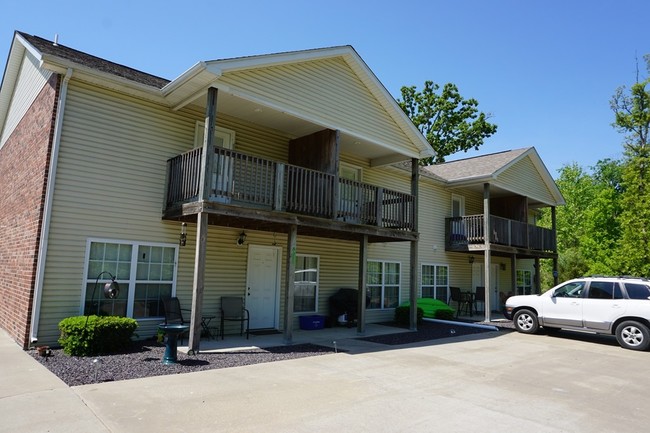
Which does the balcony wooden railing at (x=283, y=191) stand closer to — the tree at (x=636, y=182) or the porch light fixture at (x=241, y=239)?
the porch light fixture at (x=241, y=239)

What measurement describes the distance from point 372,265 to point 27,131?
1109cm

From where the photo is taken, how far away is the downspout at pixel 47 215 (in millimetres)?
8422

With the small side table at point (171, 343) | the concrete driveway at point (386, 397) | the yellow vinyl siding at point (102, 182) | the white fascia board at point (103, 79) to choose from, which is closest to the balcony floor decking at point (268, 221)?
the yellow vinyl siding at point (102, 182)

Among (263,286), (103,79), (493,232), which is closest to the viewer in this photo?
(103,79)

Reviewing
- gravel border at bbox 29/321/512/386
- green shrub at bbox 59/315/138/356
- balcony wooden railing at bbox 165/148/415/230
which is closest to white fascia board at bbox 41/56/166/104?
balcony wooden railing at bbox 165/148/415/230

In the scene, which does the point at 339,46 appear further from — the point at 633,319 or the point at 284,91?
the point at 633,319

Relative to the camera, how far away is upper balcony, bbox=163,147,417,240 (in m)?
9.23

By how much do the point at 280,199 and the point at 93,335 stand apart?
182 inches

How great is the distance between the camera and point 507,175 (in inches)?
736

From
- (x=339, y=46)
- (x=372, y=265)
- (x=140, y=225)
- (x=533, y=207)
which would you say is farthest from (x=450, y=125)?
(x=140, y=225)

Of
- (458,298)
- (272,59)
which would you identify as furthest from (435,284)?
(272,59)

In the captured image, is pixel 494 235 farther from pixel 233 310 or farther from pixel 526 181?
pixel 233 310

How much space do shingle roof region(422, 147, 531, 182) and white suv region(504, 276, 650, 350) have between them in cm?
599

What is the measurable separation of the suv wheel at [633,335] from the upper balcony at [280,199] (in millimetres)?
5899
